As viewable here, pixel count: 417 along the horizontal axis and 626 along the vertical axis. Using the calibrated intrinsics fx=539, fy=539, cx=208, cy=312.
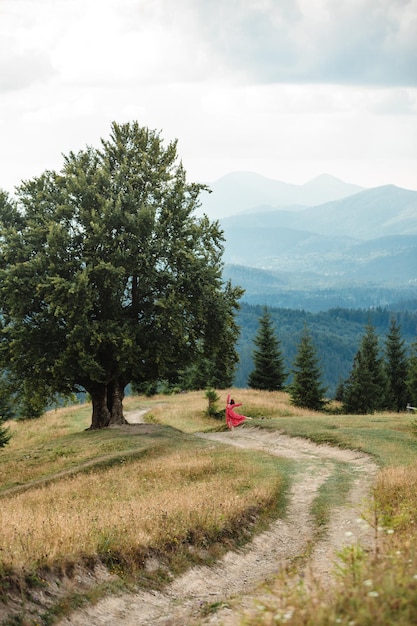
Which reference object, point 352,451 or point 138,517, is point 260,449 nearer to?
point 352,451

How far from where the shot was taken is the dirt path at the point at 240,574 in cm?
864

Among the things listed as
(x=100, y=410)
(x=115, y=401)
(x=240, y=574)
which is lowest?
(x=240, y=574)

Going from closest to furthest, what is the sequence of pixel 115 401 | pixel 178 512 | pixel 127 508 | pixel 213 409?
pixel 178 512 → pixel 127 508 → pixel 115 401 → pixel 213 409

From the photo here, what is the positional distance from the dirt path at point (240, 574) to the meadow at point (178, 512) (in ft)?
1.11

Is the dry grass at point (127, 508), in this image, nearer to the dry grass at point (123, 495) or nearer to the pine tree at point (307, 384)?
the dry grass at point (123, 495)

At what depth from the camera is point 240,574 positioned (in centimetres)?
1109

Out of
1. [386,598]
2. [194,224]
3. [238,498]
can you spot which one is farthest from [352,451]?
[386,598]

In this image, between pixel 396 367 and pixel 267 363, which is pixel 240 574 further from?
pixel 396 367

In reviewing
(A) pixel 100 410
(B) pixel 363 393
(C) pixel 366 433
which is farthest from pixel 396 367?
(A) pixel 100 410

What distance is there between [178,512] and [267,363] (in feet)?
177

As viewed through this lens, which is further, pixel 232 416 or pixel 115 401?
pixel 115 401

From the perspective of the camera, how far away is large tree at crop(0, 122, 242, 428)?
94.8 ft

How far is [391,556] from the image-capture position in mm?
6805

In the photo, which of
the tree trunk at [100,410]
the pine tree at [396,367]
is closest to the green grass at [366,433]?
the tree trunk at [100,410]
